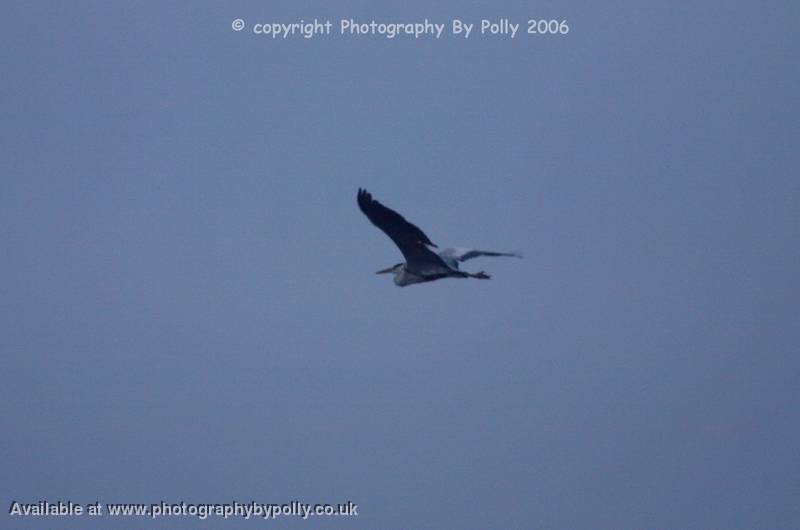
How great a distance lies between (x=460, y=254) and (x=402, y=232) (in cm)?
183

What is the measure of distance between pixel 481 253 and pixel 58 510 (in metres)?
5.76

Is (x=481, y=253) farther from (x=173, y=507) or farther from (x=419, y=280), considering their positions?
(x=173, y=507)

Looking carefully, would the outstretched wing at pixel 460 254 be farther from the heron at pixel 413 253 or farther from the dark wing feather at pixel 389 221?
the dark wing feather at pixel 389 221

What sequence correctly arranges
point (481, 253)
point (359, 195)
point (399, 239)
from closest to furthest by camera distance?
point (359, 195) < point (399, 239) < point (481, 253)

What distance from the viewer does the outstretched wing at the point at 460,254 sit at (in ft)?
49.7

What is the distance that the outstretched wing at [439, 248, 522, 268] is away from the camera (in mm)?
15156

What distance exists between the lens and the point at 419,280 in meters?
15.5

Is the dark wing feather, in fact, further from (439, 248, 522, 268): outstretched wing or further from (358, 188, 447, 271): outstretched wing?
(439, 248, 522, 268): outstretched wing

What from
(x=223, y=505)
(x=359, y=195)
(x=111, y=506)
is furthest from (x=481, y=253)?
(x=111, y=506)

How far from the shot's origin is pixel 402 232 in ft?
45.0

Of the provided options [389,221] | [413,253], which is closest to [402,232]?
[389,221]

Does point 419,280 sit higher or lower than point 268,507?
higher

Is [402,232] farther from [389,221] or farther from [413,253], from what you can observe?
[413,253]

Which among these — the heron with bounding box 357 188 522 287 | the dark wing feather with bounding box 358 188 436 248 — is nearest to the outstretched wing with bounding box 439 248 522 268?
the heron with bounding box 357 188 522 287
